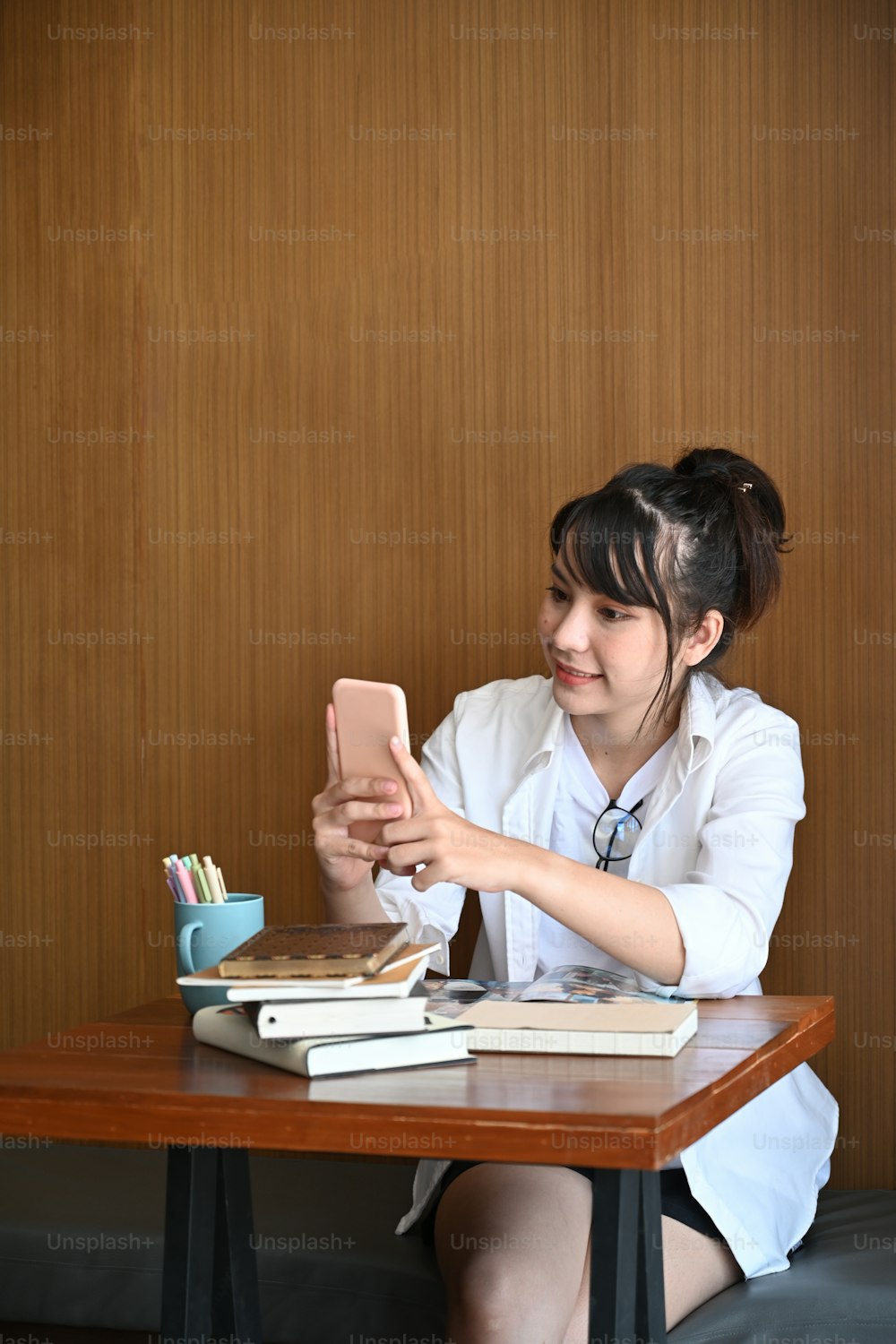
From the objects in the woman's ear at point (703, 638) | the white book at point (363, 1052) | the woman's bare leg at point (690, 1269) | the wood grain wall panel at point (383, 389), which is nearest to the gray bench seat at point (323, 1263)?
the woman's bare leg at point (690, 1269)

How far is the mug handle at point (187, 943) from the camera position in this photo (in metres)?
1.38

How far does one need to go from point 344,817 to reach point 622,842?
1.52 feet

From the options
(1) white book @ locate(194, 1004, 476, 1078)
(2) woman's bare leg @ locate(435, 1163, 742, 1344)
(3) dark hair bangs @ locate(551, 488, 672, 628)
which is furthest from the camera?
(3) dark hair bangs @ locate(551, 488, 672, 628)

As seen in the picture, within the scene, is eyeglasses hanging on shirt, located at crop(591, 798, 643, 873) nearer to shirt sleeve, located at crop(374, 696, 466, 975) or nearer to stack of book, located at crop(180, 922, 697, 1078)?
shirt sleeve, located at crop(374, 696, 466, 975)

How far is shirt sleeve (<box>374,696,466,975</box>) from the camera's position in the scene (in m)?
1.75

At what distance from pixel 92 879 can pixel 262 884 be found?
30 cm

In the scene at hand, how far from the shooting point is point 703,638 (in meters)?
1.76

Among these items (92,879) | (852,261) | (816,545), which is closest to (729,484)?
(816,545)

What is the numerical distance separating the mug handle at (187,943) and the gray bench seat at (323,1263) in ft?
1.60

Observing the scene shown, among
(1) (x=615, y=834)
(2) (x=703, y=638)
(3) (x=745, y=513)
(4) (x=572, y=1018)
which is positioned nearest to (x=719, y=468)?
(3) (x=745, y=513)

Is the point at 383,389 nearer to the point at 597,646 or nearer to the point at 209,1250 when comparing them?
the point at 597,646

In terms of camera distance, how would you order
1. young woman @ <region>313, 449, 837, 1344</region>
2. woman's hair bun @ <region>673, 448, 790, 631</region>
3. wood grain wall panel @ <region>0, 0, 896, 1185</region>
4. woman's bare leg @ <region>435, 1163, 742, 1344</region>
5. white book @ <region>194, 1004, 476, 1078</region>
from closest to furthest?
white book @ <region>194, 1004, 476, 1078</region>, woman's bare leg @ <region>435, 1163, 742, 1344</region>, young woman @ <region>313, 449, 837, 1344</region>, woman's hair bun @ <region>673, 448, 790, 631</region>, wood grain wall panel @ <region>0, 0, 896, 1185</region>

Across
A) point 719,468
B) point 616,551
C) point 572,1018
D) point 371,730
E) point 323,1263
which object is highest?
point 719,468

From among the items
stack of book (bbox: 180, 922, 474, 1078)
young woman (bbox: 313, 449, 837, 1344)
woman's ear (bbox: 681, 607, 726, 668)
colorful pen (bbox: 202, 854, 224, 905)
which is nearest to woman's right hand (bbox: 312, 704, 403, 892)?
young woman (bbox: 313, 449, 837, 1344)
